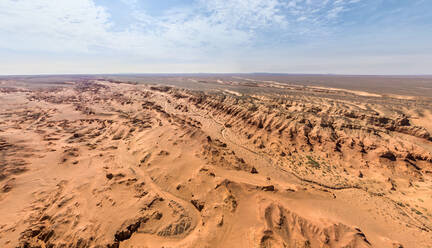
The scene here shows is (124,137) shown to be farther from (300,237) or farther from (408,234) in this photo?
(408,234)

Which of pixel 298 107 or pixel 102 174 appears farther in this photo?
pixel 298 107

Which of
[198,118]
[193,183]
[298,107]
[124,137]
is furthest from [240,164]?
[298,107]

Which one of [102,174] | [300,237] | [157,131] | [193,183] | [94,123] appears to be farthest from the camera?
[94,123]

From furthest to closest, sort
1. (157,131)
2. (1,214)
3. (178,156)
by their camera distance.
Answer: (157,131) → (178,156) → (1,214)

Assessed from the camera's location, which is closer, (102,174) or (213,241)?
(213,241)

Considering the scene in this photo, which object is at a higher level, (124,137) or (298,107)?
(298,107)

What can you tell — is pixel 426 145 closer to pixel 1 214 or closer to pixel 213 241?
pixel 213 241

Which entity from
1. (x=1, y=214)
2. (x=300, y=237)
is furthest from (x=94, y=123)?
(x=300, y=237)

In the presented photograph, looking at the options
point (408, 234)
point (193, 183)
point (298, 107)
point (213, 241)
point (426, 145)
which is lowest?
point (408, 234)

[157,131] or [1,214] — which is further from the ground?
[157,131]
